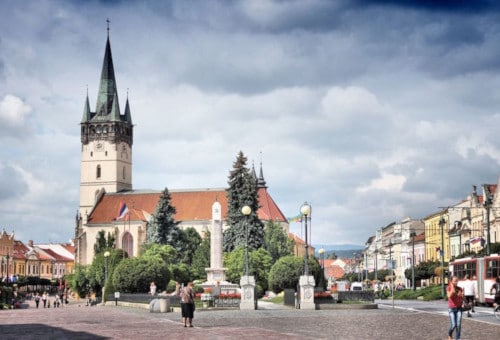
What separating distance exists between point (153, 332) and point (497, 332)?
10.7 metres

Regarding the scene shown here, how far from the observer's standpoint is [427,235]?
120625 mm

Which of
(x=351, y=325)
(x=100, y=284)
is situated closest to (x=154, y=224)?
(x=100, y=284)

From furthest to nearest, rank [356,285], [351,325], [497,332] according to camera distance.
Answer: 1. [356,285]
2. [351,325]
3. [497,332]

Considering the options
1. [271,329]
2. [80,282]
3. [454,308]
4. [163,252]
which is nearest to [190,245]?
[163,252]

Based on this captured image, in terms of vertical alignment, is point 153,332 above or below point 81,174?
below

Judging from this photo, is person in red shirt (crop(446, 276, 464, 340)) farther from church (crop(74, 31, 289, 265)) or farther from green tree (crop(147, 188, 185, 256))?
church (crop(74, 31, 289, 265))

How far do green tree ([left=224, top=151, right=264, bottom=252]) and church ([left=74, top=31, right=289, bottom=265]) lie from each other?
41.4 meters

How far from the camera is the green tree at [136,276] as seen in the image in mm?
63656

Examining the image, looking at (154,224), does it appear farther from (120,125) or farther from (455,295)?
(455,295)

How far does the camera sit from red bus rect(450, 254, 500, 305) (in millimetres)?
43188

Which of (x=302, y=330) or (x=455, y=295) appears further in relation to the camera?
(x=302, y=330)

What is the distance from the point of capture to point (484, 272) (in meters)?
44.4

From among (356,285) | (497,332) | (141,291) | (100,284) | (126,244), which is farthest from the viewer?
(126,244)

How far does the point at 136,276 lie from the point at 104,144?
306 ft
